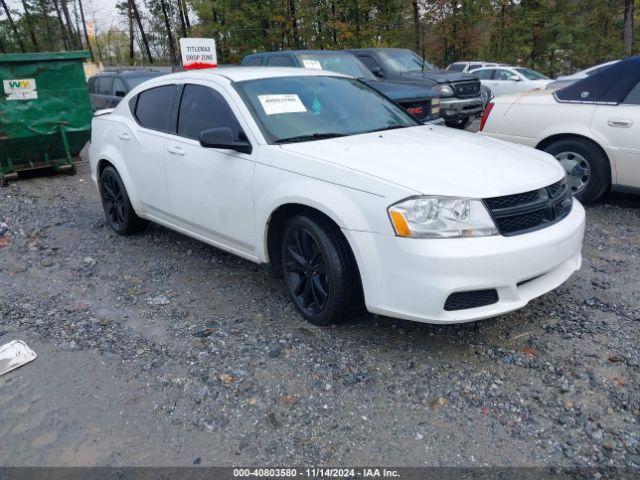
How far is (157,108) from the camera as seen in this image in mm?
4848

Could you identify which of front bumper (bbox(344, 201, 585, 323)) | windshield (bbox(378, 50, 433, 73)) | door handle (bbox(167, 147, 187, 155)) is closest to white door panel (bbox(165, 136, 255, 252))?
door handle (bbox(167, 147, 187, 155))

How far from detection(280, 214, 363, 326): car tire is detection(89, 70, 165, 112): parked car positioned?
451 inches

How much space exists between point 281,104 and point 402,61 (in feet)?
28.9

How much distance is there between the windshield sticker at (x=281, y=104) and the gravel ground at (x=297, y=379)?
1376mm

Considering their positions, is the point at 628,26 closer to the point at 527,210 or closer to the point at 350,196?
the point at 527,210

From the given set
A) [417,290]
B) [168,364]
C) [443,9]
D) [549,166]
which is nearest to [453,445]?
[417,290]

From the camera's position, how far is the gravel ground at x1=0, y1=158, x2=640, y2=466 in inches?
101

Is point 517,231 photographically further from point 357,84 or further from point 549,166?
point 357,84

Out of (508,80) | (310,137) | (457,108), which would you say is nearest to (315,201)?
(310,137)

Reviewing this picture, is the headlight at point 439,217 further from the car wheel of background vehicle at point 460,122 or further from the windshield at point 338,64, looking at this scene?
the car wheel of background vehicle at point 460,122

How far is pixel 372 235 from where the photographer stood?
9.90ft

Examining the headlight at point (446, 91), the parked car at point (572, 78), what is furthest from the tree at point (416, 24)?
the headlight at point (446, 91)

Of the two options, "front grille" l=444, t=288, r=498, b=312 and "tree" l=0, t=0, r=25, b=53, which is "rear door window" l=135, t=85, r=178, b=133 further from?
"tree" l=0, t=0, r=25, b=53

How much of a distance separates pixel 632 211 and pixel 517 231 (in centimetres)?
365
